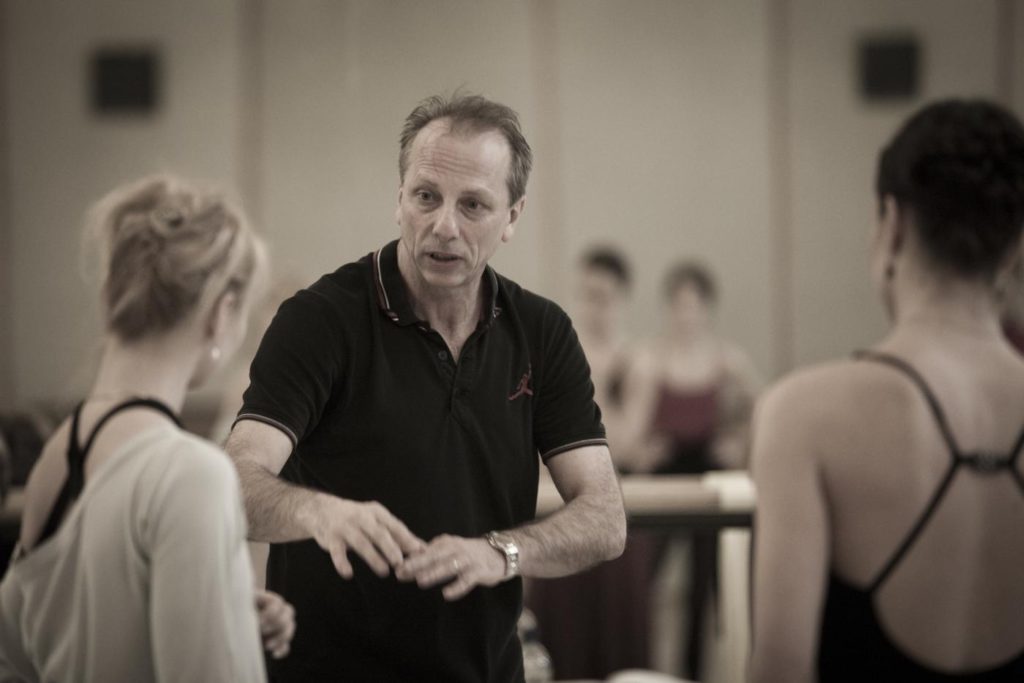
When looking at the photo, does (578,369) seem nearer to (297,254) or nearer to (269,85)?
(297,254)

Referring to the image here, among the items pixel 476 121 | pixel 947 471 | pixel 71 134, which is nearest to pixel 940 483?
pixel 947 471

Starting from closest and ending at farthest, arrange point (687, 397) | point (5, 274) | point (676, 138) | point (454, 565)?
point (454, 565) < point (687, 397) < point (5, 274) < point (676, 138)

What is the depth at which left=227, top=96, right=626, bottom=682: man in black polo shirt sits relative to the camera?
4.81 ft

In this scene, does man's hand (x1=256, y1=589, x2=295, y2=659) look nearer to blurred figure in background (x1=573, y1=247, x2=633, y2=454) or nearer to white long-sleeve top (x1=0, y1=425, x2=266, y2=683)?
white long-sleeve top (x1=0, y1=425, x2=266, y2=683)

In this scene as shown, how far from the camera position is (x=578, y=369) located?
1.64 metres

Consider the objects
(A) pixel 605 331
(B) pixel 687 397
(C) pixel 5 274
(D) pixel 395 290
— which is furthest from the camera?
(C) pixel 5 274

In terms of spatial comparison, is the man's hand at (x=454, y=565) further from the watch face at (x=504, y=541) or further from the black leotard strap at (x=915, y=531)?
the black leotard strap at (x=915, y=531)

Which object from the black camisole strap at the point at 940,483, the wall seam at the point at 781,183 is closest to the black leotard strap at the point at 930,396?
the black camisole strap at the point at 940,483

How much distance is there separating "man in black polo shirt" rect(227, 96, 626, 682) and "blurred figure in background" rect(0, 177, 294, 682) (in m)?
0.23

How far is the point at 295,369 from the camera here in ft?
4.75

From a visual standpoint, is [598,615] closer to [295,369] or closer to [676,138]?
[295,369]

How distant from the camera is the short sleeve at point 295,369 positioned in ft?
4.67

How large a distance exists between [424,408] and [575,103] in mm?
5405

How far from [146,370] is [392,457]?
393 mm
